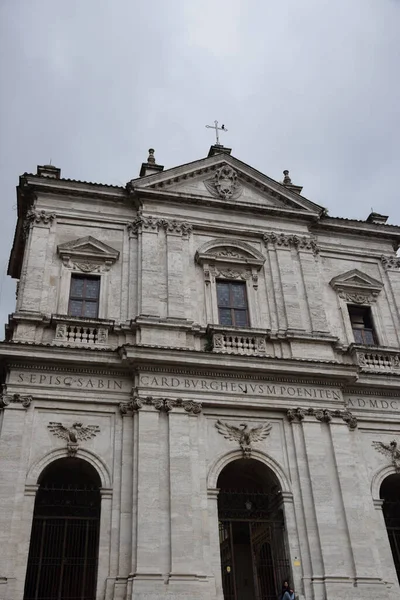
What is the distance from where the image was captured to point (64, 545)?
15.9 meters

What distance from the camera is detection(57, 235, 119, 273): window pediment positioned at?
1972cm

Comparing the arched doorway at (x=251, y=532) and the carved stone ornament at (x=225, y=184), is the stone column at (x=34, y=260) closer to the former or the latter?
the carved stone ornament at (x=225, y=184)

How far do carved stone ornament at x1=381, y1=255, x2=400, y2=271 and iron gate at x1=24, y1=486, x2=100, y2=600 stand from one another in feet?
43.6

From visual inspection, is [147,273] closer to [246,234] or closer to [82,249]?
[82,249]

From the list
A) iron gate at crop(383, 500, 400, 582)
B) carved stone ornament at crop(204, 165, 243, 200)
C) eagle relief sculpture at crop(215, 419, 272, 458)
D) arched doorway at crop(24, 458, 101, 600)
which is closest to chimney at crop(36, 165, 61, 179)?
carved stone ornament at crop(204, 165, 243, 200)

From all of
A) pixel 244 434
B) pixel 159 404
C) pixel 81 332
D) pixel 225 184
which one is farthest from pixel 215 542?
pixel 225 184

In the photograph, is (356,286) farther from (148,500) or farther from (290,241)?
(148,500)

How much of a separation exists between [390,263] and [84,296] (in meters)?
11.5

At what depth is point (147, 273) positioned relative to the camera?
770 inches

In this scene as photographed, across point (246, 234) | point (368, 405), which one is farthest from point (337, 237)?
point (368, 405)

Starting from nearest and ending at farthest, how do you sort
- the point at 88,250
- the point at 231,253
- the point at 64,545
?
the point at 64,545
the point at 88,250
the point at 231,253

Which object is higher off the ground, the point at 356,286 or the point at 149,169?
the point at 149,169

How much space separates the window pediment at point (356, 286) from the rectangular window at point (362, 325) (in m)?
0.31

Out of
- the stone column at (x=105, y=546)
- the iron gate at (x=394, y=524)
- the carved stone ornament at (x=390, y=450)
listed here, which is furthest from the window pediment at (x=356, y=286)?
the stone column at (x=105, y=546)
